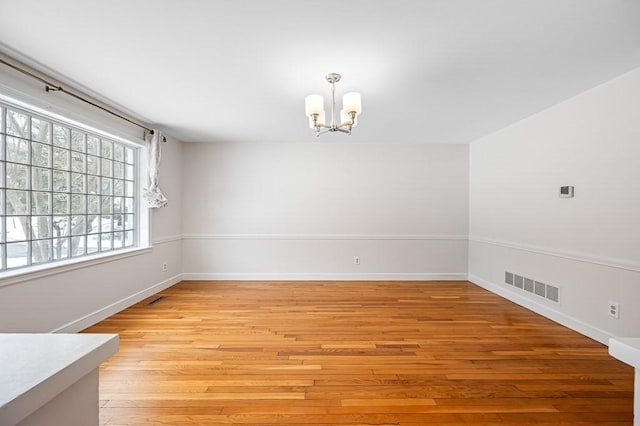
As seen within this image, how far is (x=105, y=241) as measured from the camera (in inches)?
141

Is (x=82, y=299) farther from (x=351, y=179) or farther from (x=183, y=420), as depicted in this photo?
(x=351, y=179)

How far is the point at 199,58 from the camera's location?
2350mm

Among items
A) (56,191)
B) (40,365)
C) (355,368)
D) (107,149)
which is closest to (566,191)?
(355,368)

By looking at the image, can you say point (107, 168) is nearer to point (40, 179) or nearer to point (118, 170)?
point (118, 170)

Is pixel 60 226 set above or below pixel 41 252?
above

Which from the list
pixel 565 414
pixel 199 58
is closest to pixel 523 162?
pixel 565 414

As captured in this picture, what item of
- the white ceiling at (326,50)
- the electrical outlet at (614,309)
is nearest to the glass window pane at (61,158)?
the white ceiling at (326,50)

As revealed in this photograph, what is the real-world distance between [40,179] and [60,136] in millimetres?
519

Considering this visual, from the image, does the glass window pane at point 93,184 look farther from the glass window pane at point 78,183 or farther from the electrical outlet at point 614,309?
the electrical outlet at point 614,309

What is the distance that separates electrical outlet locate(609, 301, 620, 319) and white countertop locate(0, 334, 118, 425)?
3.70m

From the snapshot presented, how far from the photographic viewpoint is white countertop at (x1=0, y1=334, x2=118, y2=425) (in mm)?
541

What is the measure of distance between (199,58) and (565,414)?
344 centimetres

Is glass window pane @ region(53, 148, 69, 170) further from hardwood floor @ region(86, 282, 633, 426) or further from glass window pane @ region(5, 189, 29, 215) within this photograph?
hardwood floor @ region(86, 282, 633, 426)

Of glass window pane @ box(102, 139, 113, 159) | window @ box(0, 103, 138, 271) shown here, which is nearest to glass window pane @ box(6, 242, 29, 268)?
window @ box(0, 103, 138, 271)
